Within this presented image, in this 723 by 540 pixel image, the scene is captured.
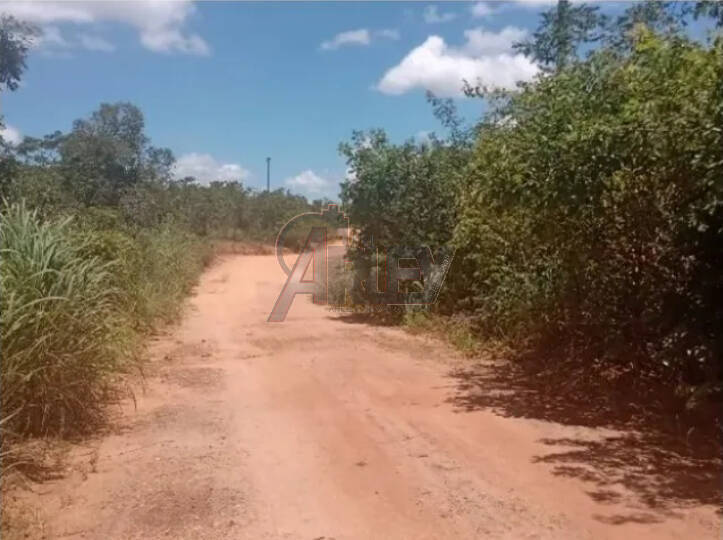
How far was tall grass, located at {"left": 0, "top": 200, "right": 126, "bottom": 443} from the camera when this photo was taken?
5516 millimetres

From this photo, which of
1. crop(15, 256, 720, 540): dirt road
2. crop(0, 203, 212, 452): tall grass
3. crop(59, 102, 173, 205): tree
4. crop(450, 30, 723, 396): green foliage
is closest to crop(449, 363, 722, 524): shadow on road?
crop(15, 256, 720, 540): dirt road

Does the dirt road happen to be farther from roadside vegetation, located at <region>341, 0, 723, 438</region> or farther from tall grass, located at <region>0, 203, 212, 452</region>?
roadside vegetation, located at <region>341, 0, 723, 438</region>

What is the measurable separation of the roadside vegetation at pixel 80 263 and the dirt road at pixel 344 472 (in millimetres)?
593

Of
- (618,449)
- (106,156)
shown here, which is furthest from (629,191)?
(106,156)

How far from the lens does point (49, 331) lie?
584 cm

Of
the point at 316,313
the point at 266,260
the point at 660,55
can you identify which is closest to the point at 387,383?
the point at 660,55

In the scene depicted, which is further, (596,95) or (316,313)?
(316,313)

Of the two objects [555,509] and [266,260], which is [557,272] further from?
[266,260]

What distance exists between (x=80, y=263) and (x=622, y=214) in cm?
537

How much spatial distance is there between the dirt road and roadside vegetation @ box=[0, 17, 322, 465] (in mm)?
593

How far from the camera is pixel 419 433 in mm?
6270

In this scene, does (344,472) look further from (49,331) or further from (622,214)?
(622,214)

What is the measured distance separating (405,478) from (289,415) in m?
2.17

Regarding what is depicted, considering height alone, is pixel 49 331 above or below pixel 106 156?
below
